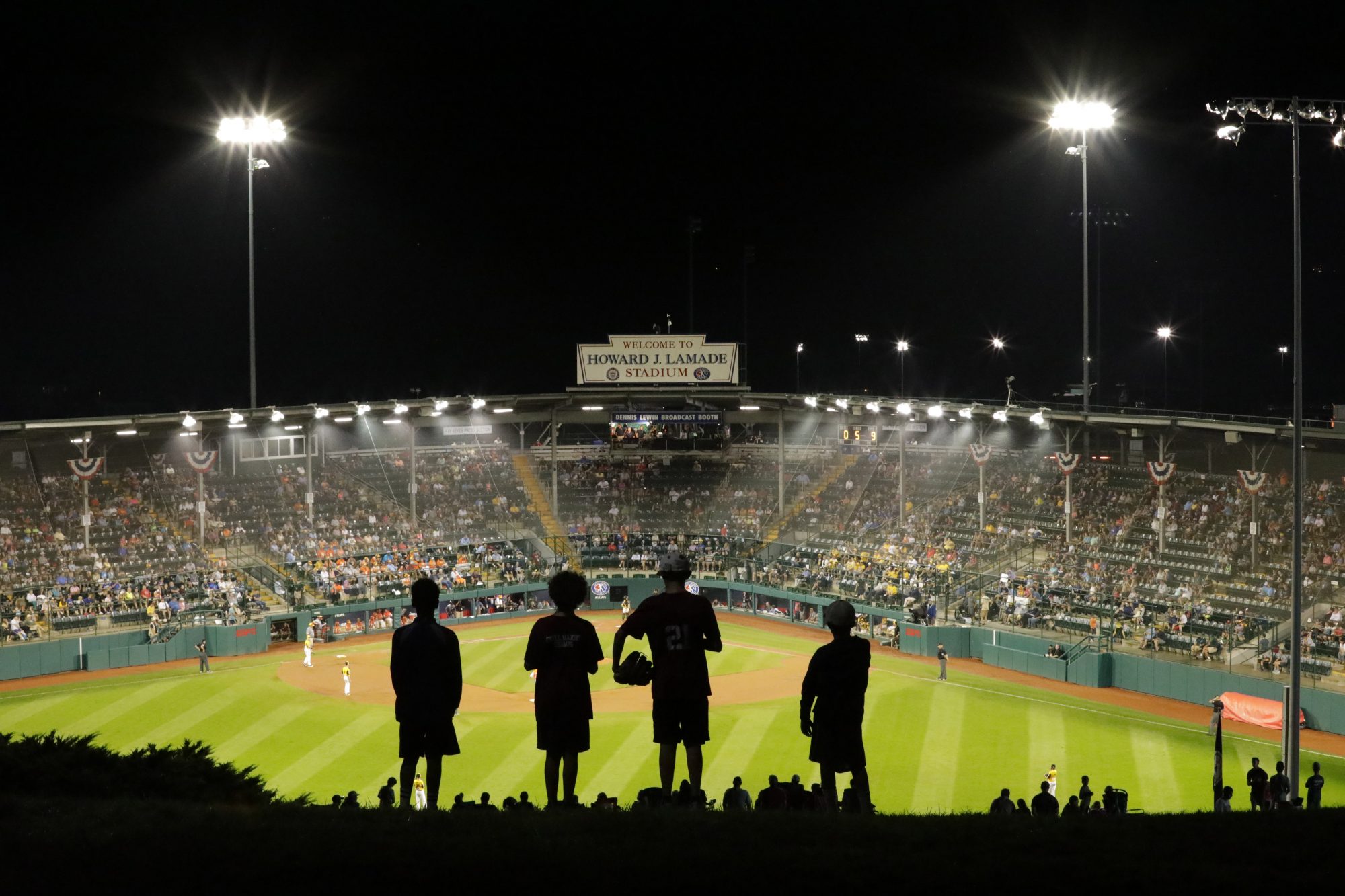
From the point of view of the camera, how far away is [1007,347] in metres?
71.2

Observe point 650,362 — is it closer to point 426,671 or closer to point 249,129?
point 249,129

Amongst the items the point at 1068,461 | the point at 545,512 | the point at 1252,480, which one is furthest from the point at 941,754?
the point at 545,512

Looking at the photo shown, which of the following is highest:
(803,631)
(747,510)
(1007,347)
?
(1007,347)

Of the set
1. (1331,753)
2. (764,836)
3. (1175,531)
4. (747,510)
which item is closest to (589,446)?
(747,510)

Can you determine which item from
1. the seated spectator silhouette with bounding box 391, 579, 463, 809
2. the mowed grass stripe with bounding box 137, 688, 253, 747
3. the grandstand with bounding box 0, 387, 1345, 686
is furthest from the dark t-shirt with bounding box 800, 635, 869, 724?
the grandstand with bounding box 0, 387, 1345, 686

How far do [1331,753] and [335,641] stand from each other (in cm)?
3068

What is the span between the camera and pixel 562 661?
26.0 ft

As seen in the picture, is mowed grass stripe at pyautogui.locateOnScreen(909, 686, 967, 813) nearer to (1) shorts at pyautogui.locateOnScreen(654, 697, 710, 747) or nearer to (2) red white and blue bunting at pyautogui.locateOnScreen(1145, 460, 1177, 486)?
(2) red white and blue bunting at pyautogui.locateOnScreen(1145, 460, 1177, 486)

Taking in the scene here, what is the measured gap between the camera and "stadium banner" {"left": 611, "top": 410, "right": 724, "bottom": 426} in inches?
1992

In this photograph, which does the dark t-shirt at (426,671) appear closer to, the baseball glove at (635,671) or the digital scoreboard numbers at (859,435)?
the baseball glove at (635,671)

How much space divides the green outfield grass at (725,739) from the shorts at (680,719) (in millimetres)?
14006

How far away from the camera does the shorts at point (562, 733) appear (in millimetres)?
7891

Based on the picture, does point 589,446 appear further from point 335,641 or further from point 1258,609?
point 1258,609

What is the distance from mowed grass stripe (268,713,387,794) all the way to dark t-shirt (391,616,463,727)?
52.2 ft
